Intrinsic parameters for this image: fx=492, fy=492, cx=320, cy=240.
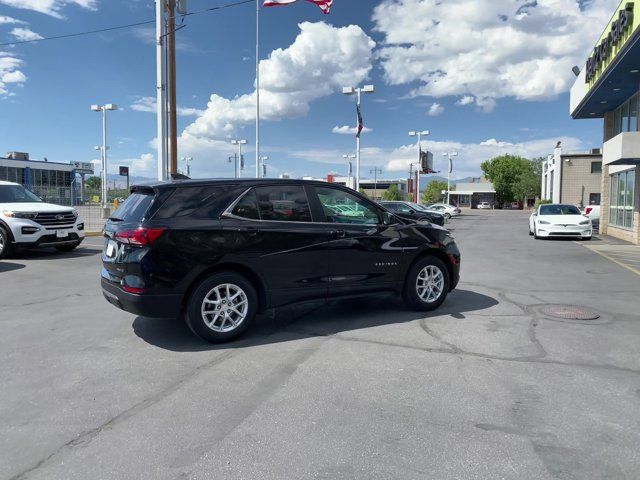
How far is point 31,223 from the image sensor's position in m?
11.4

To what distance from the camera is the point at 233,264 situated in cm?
509

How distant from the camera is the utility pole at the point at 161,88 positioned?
622 inches

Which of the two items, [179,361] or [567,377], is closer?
[567,377]

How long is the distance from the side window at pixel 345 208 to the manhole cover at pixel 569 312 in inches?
104

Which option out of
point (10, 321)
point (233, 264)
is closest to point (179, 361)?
point (233, 264)

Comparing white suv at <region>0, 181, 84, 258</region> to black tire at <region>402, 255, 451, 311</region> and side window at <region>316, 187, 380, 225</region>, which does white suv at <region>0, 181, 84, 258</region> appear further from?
black tire at <region>402, 255, 451, 311</region>

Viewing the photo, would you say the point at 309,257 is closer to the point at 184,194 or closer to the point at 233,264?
the point at 233,264

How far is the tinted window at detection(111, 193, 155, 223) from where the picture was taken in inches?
193

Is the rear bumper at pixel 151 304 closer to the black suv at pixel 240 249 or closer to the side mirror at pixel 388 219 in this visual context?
the black suv at pixel 240 249

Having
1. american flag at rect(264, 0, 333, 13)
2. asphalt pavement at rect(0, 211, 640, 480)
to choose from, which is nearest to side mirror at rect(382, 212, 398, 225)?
asphalt pavement at rect(0, 211, 640, 480)

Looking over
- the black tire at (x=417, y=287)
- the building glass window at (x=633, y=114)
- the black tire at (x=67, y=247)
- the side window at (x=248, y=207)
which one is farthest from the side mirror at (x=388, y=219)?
the building glass window at (x=633, y=114)

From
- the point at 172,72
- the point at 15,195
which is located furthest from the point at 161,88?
the point at 15,195

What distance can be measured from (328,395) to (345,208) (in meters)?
2.60

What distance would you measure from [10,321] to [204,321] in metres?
2.81
